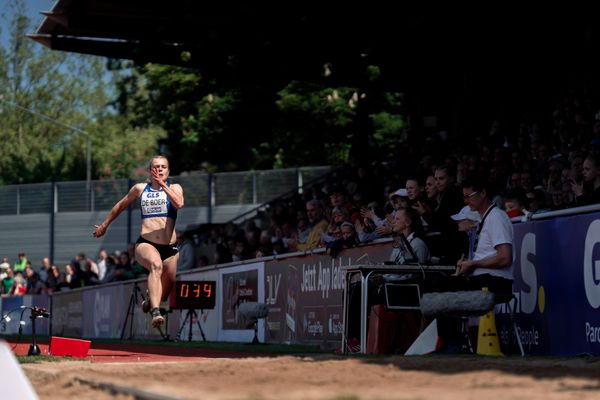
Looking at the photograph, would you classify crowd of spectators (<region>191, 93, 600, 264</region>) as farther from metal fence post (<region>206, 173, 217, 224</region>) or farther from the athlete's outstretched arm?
metal fence post (<region>206, 173, 217, 224</region>)

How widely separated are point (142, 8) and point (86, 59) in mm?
57743

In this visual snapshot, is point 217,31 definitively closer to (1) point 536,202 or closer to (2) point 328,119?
(1) point 536,202

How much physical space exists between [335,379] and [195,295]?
1322cm

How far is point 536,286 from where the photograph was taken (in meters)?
13.2

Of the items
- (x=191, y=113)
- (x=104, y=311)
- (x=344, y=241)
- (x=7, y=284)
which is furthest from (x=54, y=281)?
(x=344, y=241)

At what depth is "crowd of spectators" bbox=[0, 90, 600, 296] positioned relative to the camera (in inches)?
571

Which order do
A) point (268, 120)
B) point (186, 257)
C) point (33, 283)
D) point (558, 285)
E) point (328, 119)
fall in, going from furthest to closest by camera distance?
1. point (268, 120)
2. point (328, 119)
3. point (33, 283)
4. point (186, 257)
5. point (558, 285)

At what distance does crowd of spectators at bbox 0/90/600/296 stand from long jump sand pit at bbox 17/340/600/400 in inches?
114

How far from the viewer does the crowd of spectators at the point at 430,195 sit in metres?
14.5

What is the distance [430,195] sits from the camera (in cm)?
1523

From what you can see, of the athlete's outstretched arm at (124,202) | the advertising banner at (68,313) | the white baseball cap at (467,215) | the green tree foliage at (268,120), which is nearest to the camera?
the white baseball cap at (467,215)

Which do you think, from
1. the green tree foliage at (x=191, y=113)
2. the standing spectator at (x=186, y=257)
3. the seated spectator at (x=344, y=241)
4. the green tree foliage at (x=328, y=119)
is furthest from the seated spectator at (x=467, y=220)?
the green tree foliage at (x=191, y=113)

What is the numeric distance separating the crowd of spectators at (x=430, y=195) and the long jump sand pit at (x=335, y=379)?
290cm

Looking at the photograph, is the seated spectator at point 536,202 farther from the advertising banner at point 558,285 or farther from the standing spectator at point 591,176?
the advertising banner at point 558,285
